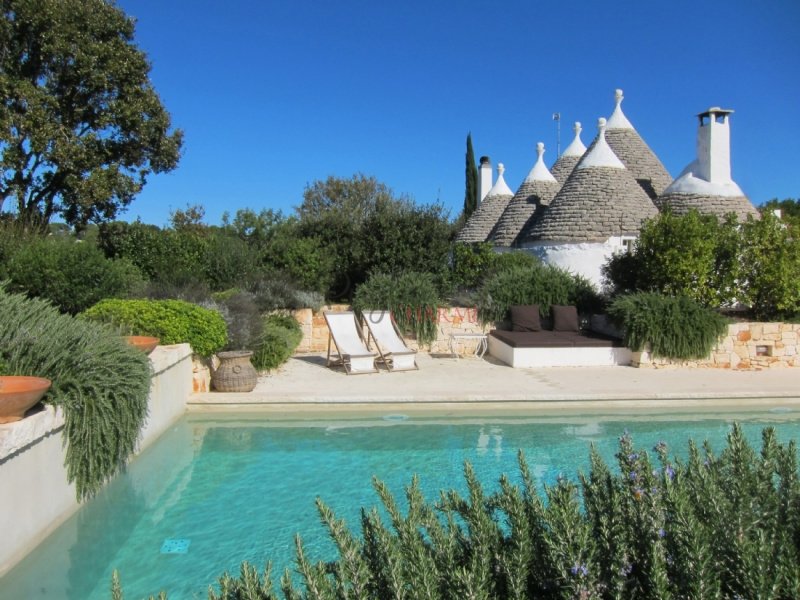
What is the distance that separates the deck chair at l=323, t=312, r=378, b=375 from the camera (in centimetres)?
1073

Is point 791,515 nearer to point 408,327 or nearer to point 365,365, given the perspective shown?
point 365,365

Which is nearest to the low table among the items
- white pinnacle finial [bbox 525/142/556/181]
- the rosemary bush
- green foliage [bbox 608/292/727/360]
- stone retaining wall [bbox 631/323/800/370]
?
green foliage [bbox 608/292/727/360]

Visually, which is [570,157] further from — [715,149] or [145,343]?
[145,343]

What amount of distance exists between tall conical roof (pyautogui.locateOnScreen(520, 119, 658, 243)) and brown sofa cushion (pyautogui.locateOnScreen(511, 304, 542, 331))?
5.33 m

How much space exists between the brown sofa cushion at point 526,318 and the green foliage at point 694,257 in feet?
8.27

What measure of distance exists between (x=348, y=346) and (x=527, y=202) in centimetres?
1260

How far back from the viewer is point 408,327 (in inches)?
Result: 524

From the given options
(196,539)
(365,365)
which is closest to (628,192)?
(365,365)

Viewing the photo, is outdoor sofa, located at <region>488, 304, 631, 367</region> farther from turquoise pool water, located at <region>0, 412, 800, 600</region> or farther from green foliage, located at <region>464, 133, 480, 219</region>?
green foliage, located at <region>464, 133, 480, 219</region>

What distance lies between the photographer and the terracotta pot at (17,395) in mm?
4105

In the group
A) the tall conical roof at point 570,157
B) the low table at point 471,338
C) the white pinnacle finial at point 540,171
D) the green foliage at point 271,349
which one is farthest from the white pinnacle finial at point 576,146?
the green foliage at point 271,349

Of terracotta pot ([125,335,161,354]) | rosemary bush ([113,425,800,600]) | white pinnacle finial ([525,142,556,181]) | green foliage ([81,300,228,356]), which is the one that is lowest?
rosemary bush ([113,425,800,600])

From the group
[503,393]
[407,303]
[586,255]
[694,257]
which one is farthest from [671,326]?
[586,255]

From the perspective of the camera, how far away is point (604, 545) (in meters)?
2.29
